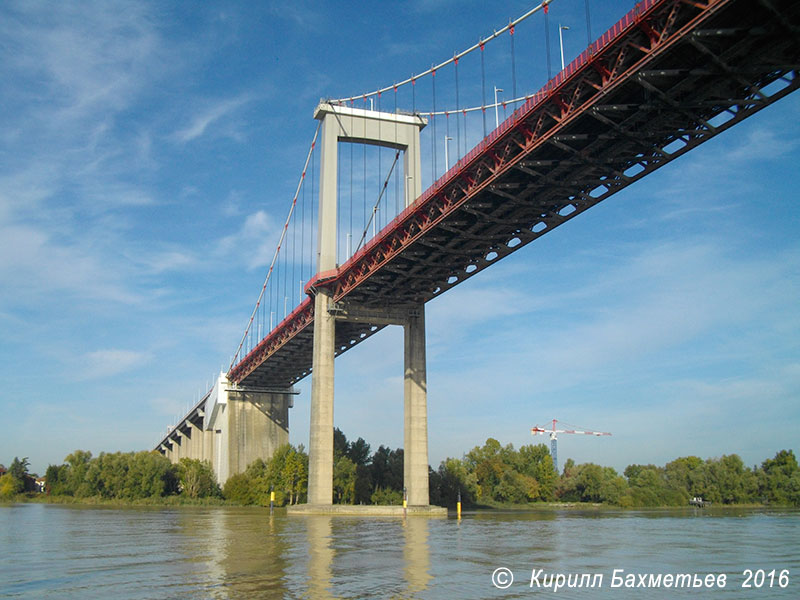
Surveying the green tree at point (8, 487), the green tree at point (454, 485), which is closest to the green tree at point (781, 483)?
the green tree at point (454, 485)

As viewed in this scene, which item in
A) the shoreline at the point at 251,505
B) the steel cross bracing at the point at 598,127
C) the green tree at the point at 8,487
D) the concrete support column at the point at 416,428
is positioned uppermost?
the steel cross bracing at the point at 598,127

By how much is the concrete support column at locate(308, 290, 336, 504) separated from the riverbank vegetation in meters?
13.5

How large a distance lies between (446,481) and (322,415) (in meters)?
23.8

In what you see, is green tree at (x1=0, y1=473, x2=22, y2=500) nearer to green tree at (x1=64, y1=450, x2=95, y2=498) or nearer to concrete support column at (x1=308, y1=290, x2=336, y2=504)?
green tree at (x1=64, y1=450, x2=95, y2=498)

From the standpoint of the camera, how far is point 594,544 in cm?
2295

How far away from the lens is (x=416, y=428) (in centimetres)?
5472

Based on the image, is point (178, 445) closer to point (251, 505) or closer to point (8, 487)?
point (8, 487)

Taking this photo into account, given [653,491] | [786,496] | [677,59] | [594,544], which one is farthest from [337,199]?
[786,496]

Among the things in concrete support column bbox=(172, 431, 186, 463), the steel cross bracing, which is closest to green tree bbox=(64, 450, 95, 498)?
concrete support column bbox=(172, 431, 186, 463)

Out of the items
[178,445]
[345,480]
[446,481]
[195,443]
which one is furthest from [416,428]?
[178,445]

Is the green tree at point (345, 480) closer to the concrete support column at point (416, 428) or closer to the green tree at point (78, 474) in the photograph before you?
the concrete support column at point (416, 428)

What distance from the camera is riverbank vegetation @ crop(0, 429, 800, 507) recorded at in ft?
231

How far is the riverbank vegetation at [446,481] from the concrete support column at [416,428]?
481 inches

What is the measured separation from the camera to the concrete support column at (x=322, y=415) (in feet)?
174
